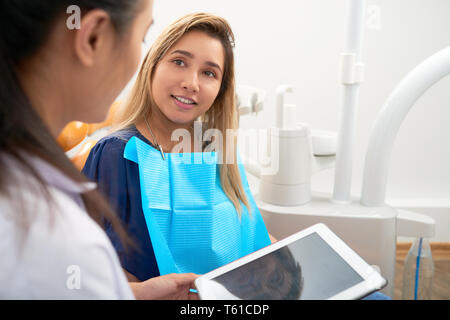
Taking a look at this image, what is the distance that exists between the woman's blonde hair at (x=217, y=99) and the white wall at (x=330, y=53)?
0.59 meters

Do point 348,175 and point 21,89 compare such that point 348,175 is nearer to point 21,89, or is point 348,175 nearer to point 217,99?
point 217,99

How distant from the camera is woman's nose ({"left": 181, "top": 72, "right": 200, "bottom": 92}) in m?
0.77

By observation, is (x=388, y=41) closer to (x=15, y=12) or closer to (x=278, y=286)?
(x=278, y=286)

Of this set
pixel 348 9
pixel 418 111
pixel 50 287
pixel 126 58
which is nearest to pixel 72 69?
pixel 126 58

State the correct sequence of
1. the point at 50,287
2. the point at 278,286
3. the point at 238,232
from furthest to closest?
the point at 238,232, the point at 278,286, the point at 50,287

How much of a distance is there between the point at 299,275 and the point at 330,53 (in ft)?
3.68

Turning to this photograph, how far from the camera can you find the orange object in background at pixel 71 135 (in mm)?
1011

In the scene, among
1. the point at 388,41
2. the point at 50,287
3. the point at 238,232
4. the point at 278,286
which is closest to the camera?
the point at 50,287

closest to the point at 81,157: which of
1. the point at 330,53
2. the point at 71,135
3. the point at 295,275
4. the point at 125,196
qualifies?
the point at 71,135

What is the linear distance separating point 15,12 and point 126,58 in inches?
4.1

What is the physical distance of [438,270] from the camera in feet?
5.31

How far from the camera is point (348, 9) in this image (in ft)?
2.96

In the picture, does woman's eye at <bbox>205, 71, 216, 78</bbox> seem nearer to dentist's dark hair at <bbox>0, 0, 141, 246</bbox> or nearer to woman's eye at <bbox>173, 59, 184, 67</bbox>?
woman's eye at <bbox>173, 59, 184, 67</bbox>

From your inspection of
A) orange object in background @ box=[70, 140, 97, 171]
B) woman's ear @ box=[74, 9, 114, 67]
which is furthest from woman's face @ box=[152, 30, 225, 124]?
woman's ear @ box=[74, 9, 114, 67]
